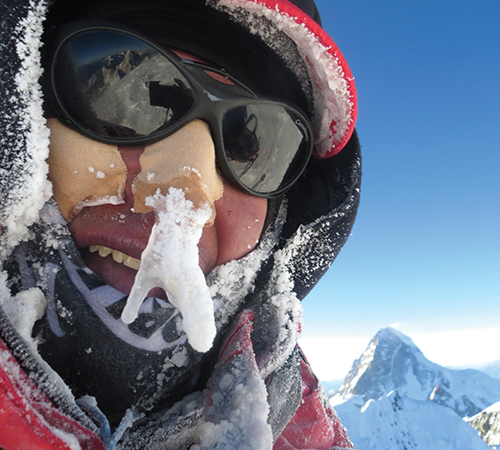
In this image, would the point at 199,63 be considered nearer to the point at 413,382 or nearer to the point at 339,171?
the point at 339,171

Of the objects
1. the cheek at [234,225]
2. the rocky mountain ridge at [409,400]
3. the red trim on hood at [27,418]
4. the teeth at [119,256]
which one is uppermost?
the cheek at [234,225]

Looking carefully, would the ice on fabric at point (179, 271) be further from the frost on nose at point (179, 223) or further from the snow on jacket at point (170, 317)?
the snow on jacket at point (170, 317)

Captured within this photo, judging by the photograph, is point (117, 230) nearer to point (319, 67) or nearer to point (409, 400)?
point (319, 67)

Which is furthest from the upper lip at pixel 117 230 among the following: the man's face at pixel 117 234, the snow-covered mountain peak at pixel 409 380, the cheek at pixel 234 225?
the snow-covered mountain peak at pixel 409 380

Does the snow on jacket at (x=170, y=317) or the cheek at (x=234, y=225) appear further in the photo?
the cheek at (x=234, y=225)

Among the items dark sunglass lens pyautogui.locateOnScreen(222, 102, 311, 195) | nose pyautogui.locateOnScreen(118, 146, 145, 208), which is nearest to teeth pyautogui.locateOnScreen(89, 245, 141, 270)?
nose pyautogui.locateOnScreen(118, 146, 145, 208)

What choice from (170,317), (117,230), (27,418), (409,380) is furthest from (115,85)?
(409,380)

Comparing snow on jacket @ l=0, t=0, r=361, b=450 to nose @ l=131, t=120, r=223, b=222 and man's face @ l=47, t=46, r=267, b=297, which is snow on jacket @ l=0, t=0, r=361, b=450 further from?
nose @ l=131, t=120, r=223, b=222

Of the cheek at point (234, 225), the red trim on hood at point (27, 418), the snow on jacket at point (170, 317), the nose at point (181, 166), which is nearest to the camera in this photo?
the red trim on hood at point (27, 418)
